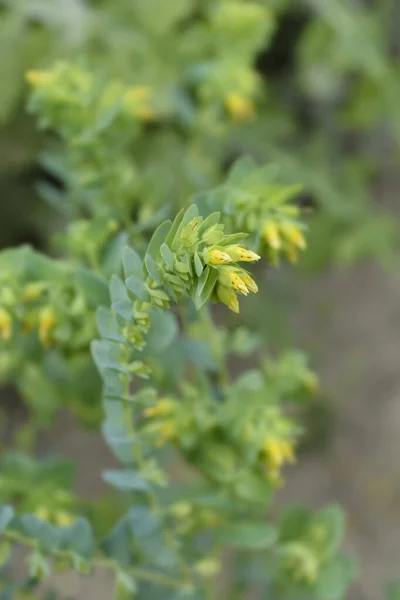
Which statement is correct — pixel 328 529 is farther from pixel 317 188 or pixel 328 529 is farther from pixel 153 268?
pixel 317 188

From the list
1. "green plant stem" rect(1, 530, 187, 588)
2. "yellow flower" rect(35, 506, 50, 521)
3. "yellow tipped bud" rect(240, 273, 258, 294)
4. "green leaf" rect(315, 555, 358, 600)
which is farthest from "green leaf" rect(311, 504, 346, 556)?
"yellow tipped bud" rect(240, 273, 258, 294)

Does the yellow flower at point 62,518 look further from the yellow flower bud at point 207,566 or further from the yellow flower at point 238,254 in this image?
the yellow flower at point 238,254

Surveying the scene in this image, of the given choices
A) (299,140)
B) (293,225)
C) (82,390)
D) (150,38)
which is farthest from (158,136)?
(293,225)

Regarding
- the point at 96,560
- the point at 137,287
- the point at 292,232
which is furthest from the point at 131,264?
the point at 96,560

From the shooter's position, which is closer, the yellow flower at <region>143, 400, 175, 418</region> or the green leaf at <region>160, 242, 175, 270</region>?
the green leaf at <region>160, 242, 175, 270</region>

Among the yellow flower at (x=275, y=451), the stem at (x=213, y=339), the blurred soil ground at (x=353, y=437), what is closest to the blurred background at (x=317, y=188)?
the blurred soil ground at (x=353, y=437)

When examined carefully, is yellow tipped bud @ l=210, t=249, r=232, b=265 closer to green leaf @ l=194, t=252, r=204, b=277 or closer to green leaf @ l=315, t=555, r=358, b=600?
green leaf @ l=194, t=252, r=204, b=277

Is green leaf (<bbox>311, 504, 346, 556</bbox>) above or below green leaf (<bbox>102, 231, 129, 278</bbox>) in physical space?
below
